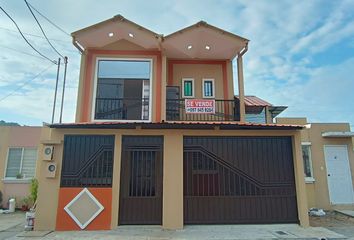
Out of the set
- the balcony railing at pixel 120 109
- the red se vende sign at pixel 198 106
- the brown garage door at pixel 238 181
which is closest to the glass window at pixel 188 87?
the red se vende sign at pixel 198 106

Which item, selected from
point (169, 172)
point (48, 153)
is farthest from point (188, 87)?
point (48, 153)

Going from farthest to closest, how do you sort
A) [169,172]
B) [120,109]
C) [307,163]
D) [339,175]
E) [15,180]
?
1. [15,180]
2. [307,163]
3. [339,175]
4. [120,109]
5. [169,172]

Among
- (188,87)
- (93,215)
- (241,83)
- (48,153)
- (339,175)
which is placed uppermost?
(188,87)

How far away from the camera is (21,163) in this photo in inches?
472

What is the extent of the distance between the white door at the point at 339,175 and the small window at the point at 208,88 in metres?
6.07

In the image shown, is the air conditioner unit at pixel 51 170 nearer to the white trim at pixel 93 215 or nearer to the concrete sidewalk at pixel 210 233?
the white trim at pixel 93 215

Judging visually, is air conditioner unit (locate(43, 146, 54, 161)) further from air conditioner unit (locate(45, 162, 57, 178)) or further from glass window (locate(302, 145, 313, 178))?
glass window (locate(302, 145, 313, 178))

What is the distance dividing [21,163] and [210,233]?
10218 mm

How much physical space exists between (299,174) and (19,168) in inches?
502

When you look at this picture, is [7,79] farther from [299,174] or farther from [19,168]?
[299,174]

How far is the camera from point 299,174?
8.28m

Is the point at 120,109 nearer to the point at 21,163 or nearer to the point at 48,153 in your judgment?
the point at 48,153

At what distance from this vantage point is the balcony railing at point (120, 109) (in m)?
10.0

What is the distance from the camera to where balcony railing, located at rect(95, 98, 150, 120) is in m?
10.0
